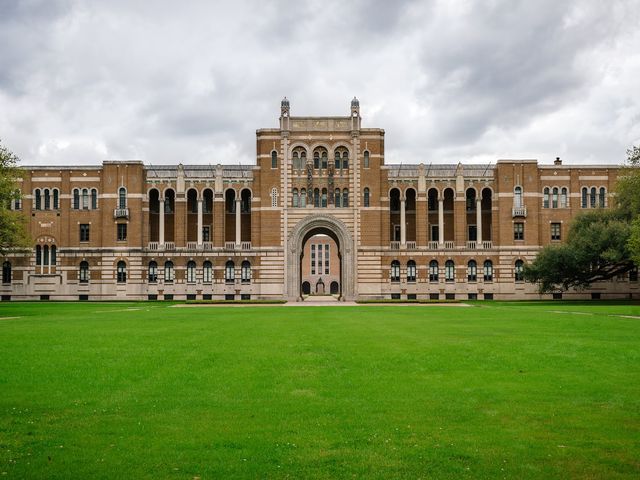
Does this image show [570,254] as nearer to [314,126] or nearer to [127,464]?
[314,126]

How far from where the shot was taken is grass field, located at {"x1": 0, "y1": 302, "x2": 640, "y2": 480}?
31.1ft

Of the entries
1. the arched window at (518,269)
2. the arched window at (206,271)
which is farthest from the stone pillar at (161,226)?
the arched window at (518,269)

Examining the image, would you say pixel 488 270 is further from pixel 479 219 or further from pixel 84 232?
pixel 84 232

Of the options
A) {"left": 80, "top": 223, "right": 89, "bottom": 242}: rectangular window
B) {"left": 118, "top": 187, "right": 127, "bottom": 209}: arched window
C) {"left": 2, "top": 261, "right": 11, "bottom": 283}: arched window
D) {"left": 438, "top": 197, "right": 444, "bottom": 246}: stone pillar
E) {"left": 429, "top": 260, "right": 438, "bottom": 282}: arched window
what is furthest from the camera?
{"left": 438, "top": 197, "right": 444, "bottom": 246}: stone pillar

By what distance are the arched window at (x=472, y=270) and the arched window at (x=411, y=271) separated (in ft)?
21.3

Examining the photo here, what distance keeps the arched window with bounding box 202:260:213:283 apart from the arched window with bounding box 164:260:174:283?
381 cm

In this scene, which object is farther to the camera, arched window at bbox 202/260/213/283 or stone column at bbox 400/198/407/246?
stone column at bbox 400/198/407/246

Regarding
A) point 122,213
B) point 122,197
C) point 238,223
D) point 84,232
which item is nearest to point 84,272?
point 84,232

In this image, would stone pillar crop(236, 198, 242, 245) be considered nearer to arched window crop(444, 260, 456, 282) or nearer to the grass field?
arched window crop(444, 260, 456, 282)

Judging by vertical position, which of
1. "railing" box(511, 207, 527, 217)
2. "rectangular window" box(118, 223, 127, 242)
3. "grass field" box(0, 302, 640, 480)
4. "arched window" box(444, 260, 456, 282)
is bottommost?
A: "grass field" box(0, 302, 640, 480)

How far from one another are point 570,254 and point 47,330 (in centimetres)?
4934

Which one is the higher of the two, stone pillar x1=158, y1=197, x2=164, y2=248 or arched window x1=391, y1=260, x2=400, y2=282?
stone pillar x1=158, y1=197, x2=164, y2=248

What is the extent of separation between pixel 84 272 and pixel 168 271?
9817 millimetres

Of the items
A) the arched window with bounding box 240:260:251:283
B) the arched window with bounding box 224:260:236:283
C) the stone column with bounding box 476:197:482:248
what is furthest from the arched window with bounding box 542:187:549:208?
the arched window with bounding box 224:260:236:283
